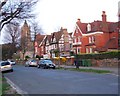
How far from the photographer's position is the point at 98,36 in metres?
69.1

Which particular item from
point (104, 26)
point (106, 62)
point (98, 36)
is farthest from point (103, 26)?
point (106, 62)

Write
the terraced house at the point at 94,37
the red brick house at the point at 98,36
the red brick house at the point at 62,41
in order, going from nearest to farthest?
the red brick house at the point at 98,36
the terraced house at the point at 94,37
the red brick house at the point at 62,41

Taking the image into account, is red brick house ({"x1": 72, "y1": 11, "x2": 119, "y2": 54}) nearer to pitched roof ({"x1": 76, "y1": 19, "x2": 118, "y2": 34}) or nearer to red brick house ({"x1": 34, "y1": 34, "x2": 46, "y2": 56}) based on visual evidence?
pitched roof ({"x1": 76, "y1": 19, "x2": 118, "y2": 34})

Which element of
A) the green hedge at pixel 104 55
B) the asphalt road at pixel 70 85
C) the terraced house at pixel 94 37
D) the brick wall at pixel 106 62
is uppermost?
the terraced house at pixel 94 37

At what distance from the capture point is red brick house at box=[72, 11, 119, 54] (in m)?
67.2

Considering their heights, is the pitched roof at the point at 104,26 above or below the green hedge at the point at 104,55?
above

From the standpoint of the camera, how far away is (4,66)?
4362 cm

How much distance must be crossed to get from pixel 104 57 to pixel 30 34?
43.3 m

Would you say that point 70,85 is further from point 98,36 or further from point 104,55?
point 98,36

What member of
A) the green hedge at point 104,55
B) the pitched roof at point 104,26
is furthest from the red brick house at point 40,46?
the green hedge at point 104,55

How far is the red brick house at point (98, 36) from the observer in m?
67.2

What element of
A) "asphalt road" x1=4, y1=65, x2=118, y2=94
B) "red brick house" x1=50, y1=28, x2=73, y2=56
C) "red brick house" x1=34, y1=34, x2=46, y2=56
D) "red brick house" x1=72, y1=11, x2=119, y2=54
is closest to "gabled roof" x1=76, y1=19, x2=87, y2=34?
"red brick house" x1=72, y1=11, x2=119, y2=54

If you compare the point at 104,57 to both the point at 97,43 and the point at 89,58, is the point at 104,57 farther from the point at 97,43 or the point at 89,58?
the point at 97,43

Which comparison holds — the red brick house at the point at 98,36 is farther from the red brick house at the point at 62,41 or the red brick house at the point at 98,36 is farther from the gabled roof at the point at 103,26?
the red brick house at the point at 62,41
